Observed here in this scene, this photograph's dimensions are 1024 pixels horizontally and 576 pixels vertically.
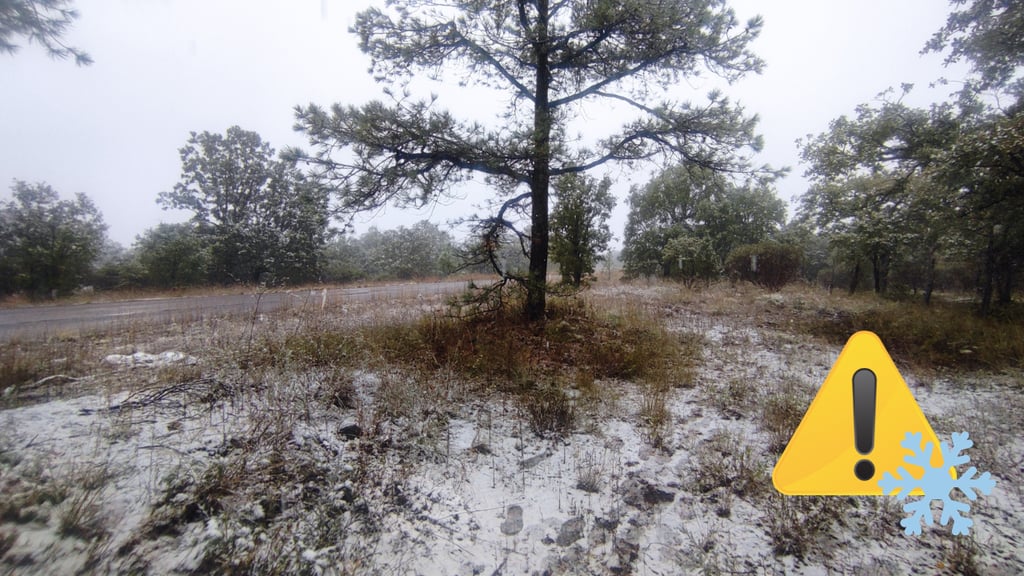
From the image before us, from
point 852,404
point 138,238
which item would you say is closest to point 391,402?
point 852,404

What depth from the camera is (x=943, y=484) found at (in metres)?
1.35

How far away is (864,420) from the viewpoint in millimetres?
1384

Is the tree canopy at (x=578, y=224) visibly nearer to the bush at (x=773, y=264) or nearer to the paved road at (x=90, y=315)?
the paved road at (x=90, y=315)

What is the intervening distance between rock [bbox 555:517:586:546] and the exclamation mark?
132 centimetres

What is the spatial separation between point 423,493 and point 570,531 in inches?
37.1

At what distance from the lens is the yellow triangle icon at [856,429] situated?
1351 mm

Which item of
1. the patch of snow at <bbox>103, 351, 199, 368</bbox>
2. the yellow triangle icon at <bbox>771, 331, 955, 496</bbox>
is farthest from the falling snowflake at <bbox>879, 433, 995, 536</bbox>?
the patch of snow at <bbox>103, 351, 199, 368</bbox>

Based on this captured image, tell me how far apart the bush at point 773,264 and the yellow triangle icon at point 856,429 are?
14923 millimetres

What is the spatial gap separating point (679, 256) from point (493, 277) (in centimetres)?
1386

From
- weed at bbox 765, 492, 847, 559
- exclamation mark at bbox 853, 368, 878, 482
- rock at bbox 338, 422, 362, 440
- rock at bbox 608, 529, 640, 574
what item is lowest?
rock at bbox 608, 529, 640, 574

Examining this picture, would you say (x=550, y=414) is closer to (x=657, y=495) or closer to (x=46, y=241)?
(x=657, y=495)

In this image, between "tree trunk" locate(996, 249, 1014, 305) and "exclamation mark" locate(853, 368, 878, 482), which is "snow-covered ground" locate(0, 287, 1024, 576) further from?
"tree trunk" locate(996, 249, 1014, 305)

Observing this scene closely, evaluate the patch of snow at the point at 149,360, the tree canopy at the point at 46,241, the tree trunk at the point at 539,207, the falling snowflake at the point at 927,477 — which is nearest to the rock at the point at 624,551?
the falling snowflake at the point at 927,477

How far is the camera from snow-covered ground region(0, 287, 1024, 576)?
164 centimetres
